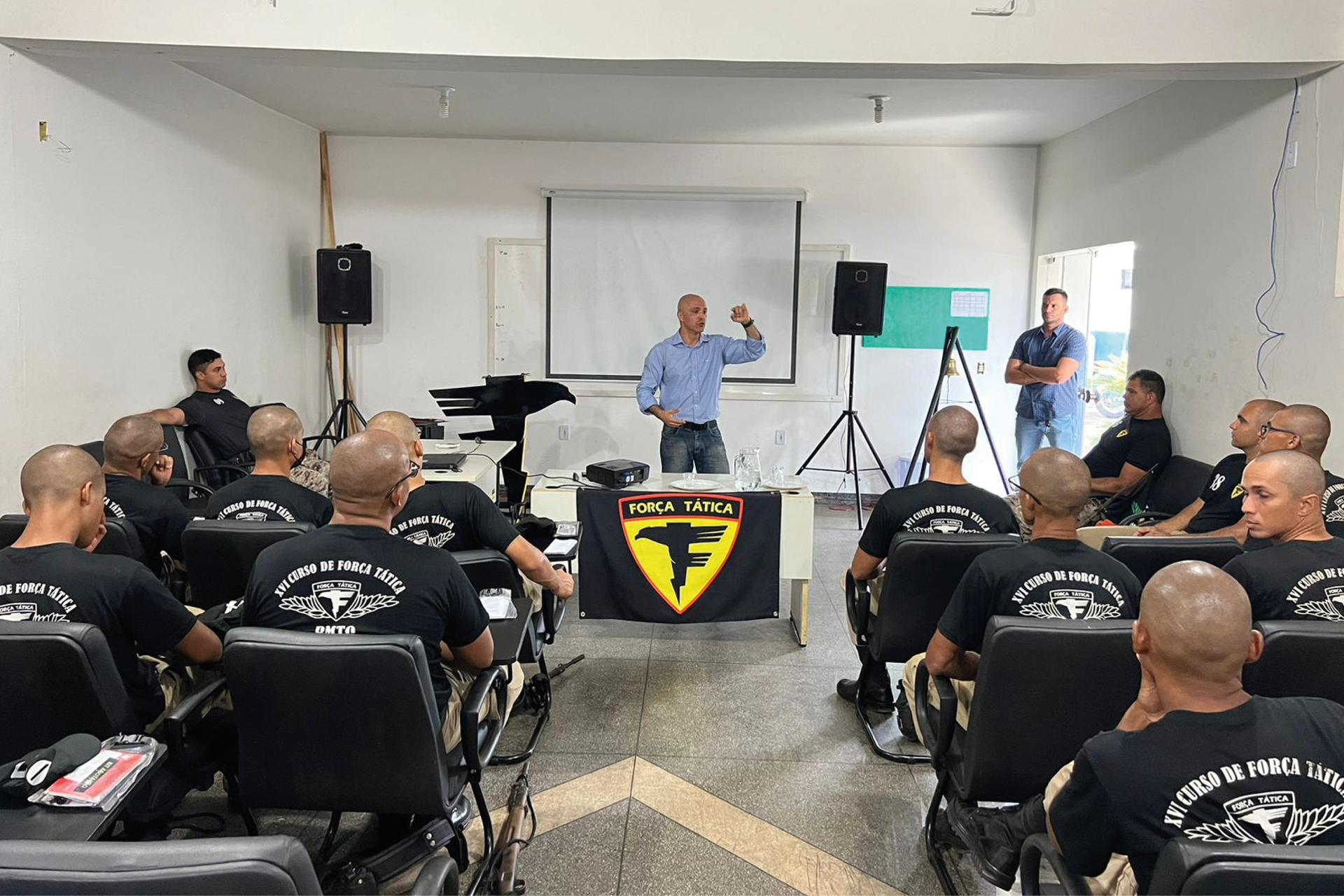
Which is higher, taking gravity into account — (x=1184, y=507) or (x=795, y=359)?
(x=795, y=359)

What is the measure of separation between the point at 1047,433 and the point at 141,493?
17.7 feet

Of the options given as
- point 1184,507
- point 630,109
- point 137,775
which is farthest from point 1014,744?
point 630,109

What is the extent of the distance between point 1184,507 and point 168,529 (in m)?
4.57

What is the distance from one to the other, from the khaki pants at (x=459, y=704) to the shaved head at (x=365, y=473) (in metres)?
0.48

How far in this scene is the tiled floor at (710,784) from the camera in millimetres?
2328

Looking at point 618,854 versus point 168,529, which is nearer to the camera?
point 618,854

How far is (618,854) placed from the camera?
7.85ft

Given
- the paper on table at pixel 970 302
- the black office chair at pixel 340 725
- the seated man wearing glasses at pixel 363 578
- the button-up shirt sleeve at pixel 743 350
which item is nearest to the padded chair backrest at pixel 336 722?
the black office chair at pixel 340 725

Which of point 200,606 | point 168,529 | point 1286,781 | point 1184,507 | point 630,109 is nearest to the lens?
point 1286,781

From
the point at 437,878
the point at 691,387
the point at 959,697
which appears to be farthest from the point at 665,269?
the point at 437,878

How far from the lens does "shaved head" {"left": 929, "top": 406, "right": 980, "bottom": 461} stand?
3020 millimetres

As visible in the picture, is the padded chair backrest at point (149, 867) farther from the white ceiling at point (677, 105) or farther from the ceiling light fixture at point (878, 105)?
the ceiling light fixture at point (878, 105)

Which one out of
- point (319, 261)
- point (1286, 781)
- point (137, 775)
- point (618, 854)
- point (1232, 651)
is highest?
point (319, 261)

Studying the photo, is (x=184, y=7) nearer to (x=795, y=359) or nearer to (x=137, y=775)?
(x=137, y=775)
